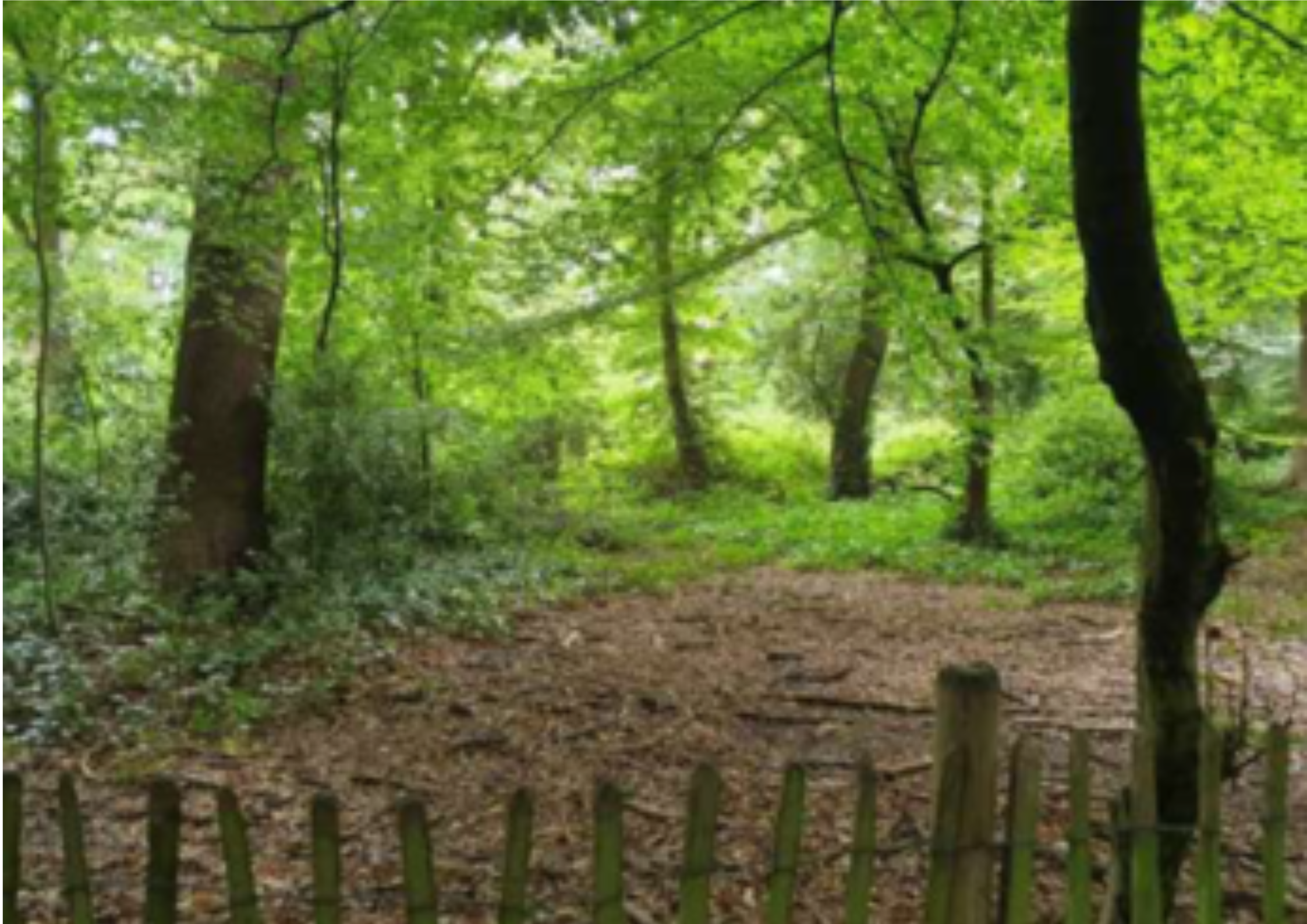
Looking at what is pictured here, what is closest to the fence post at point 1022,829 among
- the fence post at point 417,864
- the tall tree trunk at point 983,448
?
the fence post at point 417,864

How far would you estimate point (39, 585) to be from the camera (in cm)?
678

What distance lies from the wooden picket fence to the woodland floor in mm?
136

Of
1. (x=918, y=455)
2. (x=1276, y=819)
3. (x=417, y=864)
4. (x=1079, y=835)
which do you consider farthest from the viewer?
(x=918, y=455)

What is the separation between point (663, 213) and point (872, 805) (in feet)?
15.1

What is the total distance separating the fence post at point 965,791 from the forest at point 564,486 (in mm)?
52

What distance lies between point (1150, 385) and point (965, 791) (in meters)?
0.84

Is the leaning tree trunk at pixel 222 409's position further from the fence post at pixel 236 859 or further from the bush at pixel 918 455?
the bush at pixel 918 455

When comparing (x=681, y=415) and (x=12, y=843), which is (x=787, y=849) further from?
(x=681, y=415)

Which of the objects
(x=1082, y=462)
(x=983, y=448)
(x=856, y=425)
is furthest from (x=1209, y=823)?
(x=856, y=425)

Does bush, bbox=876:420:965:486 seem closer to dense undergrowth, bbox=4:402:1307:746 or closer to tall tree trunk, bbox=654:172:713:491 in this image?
dense undergrowth, bbox=4:402:1307:746

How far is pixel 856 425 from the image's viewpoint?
14898 mm

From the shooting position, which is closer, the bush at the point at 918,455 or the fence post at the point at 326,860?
the fence post at the point at 326,860

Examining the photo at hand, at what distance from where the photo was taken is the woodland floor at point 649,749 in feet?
11.7

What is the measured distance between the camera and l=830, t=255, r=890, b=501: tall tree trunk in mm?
14578
